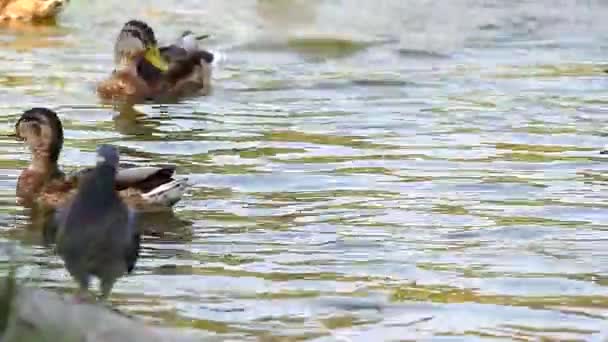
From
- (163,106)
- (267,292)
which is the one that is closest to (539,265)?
(267,292)

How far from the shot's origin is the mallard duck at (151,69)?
52.2 feet

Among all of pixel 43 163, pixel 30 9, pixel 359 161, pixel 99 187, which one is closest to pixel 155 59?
pixel 30 9

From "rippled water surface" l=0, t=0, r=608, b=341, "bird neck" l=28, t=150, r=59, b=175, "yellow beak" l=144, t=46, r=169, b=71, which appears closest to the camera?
"rippled water surface" l=0, t=0, r=608, b=341

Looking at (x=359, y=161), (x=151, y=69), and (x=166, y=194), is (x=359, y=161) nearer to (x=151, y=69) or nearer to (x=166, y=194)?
(x=166, y=194)

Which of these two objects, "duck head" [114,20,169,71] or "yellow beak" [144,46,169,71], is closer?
"duck head" [114,20,169,71]

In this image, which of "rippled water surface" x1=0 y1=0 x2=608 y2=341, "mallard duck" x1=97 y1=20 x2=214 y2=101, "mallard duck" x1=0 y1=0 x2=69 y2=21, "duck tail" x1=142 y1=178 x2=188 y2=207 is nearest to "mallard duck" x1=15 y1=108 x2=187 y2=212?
"duck tail" x1=142 y1=178 x2=188 y2=207

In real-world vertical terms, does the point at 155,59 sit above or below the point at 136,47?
below

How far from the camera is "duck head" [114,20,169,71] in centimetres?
1623

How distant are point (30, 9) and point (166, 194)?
902 centimetres

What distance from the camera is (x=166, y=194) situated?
1079cm

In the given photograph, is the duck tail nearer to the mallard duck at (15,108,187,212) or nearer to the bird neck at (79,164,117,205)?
the mallard duck at (15,108,187,212)

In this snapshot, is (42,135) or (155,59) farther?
(155,59)

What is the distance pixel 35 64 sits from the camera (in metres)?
16.5

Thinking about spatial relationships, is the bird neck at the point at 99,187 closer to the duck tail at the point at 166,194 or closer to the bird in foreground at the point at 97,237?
the bird in foreground at the point at 97,237
